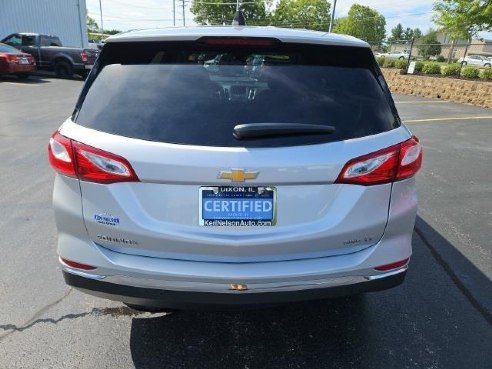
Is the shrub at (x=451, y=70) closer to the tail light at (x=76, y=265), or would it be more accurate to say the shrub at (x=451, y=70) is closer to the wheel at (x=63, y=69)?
the wheel at (x=63, y=69)

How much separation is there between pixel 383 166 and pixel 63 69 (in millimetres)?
20600

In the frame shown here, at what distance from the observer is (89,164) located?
2141 mm

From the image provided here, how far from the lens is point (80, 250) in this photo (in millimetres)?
2244

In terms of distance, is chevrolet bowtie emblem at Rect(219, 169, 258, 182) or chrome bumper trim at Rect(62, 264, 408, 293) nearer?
chevrolet bowtie emblem at Rect(219, 169, 258, 182)

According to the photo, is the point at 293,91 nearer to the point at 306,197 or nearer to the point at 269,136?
the point at 269,136

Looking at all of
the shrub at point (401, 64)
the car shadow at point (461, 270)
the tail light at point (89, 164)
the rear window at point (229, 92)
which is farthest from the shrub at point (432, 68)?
the tail light at point (89, 164)

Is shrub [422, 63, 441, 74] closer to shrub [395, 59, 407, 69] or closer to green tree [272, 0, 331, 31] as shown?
shrub [395, 59, 407, 69]

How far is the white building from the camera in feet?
85.8

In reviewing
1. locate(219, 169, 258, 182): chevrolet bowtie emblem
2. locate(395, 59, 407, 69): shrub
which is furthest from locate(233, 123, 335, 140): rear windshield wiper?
locate(395, 59, 407, 69): shrub

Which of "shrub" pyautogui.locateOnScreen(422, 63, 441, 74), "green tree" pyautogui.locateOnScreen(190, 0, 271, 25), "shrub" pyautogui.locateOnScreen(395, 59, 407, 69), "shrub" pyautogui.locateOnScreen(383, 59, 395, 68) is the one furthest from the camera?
"green tree" pyautogui.locateOnScreen(190, 0, 271, 25)

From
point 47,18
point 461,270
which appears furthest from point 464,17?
point 47,18

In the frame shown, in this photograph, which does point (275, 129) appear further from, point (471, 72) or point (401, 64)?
point (401, 64)

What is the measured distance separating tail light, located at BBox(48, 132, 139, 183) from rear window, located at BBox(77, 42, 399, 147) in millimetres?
133

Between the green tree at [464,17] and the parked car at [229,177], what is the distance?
16.2 metres
